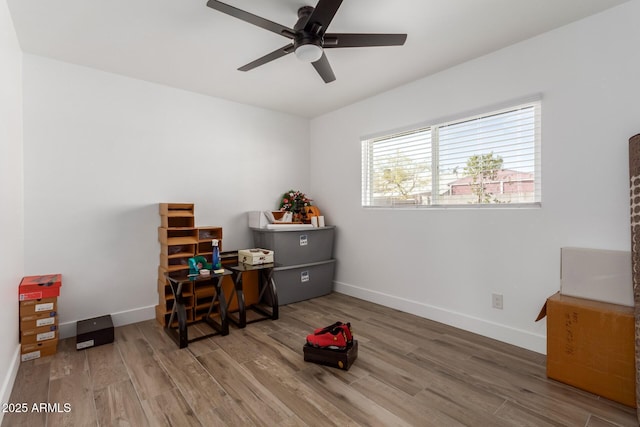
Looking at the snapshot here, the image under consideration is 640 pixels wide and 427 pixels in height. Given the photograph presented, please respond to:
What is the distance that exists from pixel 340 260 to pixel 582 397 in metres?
2.69

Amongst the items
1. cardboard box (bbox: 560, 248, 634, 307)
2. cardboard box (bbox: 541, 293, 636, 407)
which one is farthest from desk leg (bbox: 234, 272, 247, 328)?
cardboard box (bbox: 560, 248, 634, 307)

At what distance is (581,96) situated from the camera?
2.25 m

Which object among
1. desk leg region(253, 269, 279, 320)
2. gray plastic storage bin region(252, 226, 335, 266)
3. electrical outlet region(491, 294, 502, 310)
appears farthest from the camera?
gray plastic storage bin region(252, 226, 335, 266)

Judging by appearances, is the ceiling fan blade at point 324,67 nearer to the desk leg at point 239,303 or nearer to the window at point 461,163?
the window at point 461,163

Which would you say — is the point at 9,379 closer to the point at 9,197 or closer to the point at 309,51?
the point at 9,197

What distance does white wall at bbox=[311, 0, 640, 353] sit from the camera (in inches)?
83.3

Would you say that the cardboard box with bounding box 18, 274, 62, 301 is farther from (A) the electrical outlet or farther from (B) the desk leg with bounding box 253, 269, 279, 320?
(A) the electrical outlet

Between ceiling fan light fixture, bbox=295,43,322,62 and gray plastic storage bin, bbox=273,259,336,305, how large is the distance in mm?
2267

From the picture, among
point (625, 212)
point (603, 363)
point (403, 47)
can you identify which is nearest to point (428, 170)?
point (403, 47)

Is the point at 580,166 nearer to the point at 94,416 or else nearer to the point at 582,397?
the point at 582,397

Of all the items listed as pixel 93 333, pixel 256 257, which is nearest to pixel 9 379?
pixel 93 333

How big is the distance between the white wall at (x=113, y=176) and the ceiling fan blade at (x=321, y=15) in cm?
213

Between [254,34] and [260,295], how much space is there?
265 cm

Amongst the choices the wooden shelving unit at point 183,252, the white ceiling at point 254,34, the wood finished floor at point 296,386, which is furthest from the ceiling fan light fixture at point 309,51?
the wood finished floor at point 296,386
